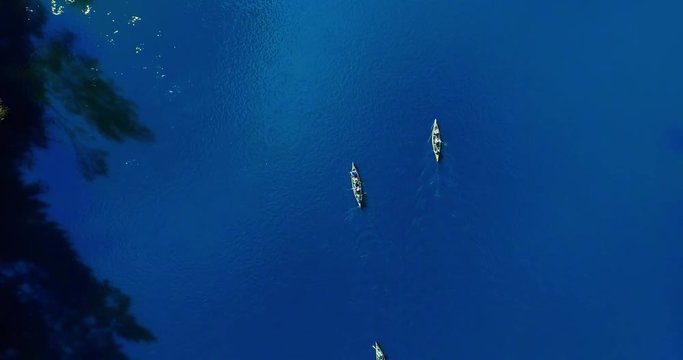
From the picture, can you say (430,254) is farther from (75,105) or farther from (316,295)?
(75,105)

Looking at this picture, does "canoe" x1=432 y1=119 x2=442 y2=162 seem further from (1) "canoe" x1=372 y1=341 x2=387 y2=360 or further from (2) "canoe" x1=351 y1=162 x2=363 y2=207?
(1) "canoe" x1=372 y1=341 x2=387 y2=360

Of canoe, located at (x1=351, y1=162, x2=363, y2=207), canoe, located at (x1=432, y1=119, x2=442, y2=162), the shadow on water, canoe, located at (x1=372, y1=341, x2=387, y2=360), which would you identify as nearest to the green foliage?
the shadow on water

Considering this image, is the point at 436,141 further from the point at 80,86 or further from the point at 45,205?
the point at 45,205

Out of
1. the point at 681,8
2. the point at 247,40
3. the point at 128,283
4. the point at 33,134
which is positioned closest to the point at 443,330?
the point at 128,283

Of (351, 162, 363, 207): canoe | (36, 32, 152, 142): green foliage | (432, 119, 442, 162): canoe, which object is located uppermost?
(36, 32, 152, 142): green foliage

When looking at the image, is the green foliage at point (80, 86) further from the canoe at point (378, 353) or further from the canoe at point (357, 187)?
the canoe at point (378, 353)

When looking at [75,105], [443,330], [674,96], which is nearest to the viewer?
[443,330]

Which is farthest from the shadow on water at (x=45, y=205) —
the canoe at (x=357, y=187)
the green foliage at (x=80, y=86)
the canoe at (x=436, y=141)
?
the canoe at (x=436, y=141)

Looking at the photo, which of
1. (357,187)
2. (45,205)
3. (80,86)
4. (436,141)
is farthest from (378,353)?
(80,86)

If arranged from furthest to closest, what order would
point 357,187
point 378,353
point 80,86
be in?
point 80,86
point 357,187
point 378,353
